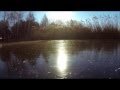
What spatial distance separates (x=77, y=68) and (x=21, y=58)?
0.66 meters

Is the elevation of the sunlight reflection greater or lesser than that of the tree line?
lesser

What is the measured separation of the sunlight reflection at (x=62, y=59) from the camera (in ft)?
Answer: 9.07

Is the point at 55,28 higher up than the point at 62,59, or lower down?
higher up

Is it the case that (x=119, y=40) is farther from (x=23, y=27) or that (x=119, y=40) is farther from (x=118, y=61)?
(x=23, y=27)

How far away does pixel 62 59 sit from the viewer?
2805 millimetres

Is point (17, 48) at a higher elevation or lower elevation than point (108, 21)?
lower

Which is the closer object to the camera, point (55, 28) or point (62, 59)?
point (62, 59)

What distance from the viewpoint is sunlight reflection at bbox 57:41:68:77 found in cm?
276

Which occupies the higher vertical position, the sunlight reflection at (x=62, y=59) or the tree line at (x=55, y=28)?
the tree line at (x=55, y=28)

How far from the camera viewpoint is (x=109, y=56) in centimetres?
285

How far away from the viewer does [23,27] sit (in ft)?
9.53
